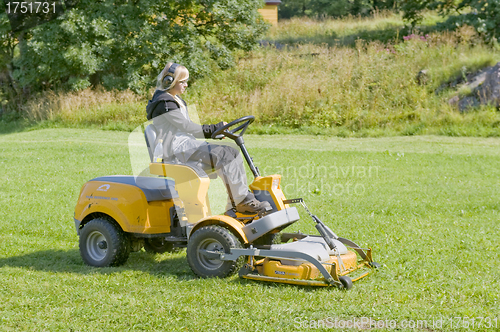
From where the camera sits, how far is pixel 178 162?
17.1 ft

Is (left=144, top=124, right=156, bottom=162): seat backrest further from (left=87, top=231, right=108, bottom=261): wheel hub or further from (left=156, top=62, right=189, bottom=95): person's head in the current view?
(left=87, top=231, right=108, bottom=261): wheel hub

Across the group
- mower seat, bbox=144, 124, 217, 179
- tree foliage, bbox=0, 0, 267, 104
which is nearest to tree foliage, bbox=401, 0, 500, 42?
tree foliage, bbox=0, 0, 267, 104

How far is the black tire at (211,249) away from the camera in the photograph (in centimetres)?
488

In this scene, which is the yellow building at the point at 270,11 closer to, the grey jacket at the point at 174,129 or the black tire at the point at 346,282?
the grey jacket at the point at 174,129

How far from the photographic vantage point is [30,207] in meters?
8.35

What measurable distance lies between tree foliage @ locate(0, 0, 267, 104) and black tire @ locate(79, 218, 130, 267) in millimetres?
14047

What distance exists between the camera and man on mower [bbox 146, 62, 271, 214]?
505 cm

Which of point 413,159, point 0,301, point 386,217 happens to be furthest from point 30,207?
point 413,159

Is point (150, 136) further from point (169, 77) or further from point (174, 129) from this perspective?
point (169, 77)

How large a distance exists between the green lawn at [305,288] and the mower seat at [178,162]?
99cm

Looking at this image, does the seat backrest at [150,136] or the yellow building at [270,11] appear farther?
the yellow building at [270,11]

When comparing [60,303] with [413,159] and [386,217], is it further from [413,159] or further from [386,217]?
[413,159]

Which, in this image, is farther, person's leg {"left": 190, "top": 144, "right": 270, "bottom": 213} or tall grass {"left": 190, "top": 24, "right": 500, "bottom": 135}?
tall grass {"left": 190, "top": 24, "right": 500, "bottom": 135}

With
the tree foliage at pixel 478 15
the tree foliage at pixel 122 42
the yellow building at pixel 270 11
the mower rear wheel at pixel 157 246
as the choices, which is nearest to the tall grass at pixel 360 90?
the tree foliage at pixel 478 15
